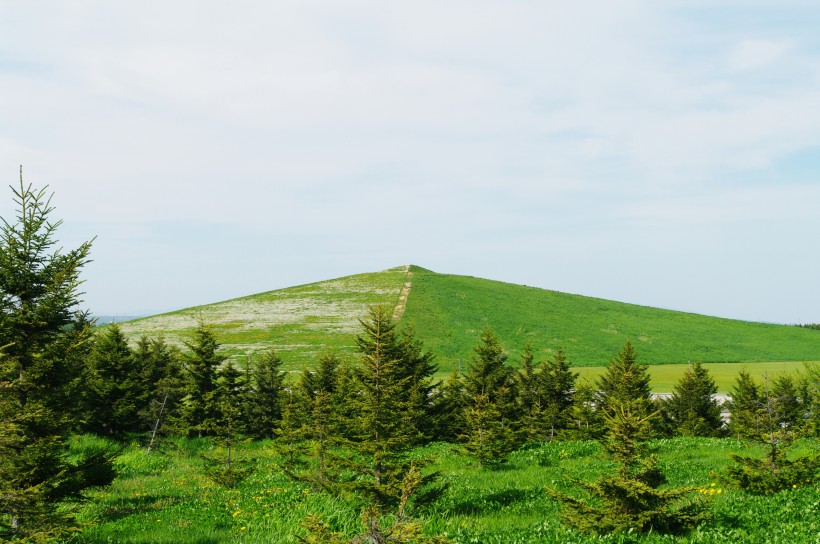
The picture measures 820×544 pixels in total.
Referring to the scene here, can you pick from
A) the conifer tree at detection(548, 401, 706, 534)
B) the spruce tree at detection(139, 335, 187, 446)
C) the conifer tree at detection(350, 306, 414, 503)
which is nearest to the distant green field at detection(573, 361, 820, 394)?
the spruce tree at detection(139, 335, 187, 446)

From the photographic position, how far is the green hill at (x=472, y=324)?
279ft

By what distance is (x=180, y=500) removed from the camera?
16.4 metres

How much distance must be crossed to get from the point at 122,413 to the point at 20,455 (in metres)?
22.9

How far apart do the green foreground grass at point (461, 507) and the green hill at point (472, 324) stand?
51.4 m

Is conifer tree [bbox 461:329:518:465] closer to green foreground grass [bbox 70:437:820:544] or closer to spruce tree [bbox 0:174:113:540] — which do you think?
green foreground grass [bbox 70:437:820:544]

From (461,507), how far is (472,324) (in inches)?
3251

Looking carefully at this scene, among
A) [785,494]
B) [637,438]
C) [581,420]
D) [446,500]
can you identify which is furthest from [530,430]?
[637,438]

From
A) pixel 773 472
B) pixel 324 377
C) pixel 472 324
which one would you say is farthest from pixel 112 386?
pixel 472 324

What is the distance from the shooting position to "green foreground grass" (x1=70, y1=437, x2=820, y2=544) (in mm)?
10750

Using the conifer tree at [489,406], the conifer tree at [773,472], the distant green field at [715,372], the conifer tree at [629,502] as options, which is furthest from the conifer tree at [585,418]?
the distant green field at [715,372]

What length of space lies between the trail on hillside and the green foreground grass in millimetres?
66003

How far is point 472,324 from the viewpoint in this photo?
96.9 metres

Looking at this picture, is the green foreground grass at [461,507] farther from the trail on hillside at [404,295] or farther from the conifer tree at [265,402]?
the trail on hillside at [404,295]

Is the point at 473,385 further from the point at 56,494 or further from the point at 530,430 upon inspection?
→ the point at 56,494
